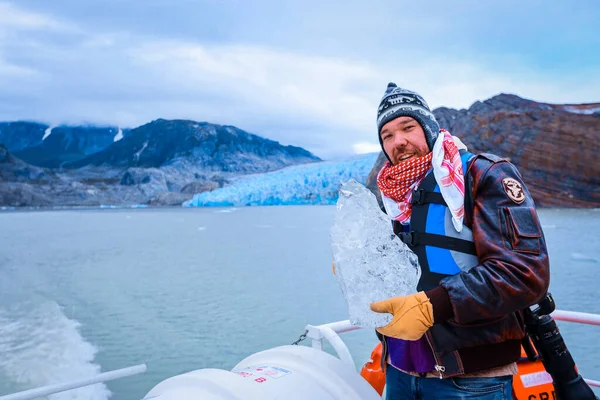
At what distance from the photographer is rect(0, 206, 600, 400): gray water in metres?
6.60

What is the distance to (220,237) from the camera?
27891 millimetres

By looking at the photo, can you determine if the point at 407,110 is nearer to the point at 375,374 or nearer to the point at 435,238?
the point at 435,238

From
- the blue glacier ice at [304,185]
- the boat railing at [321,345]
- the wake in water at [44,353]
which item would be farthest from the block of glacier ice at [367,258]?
the blue glacier ice at [304,185]

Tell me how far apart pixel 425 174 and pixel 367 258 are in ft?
0.85

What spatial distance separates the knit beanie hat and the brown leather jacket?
159mm

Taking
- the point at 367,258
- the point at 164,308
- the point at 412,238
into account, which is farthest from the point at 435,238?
the point at 164,308

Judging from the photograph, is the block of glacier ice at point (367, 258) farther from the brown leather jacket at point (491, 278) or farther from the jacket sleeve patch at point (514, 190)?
the jacket sleeve patch at point (514, 190)

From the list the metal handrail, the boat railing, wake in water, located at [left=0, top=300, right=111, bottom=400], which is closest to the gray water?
wake in water, located at [left=0, top=300, right=111, bottom=400]

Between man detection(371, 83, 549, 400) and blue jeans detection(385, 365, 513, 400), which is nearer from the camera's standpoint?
man detection(371, 83, 549, 400)

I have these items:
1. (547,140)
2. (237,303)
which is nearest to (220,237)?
(237,303)

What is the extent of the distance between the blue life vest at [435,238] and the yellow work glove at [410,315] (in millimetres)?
138

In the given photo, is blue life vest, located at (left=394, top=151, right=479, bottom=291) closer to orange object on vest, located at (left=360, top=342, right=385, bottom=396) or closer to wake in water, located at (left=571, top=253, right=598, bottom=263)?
orange object on vest, located at (left=360, top=342, right=385, bottom=396)

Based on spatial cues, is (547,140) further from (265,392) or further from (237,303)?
(265,392)

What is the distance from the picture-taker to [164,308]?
10.0 metres
